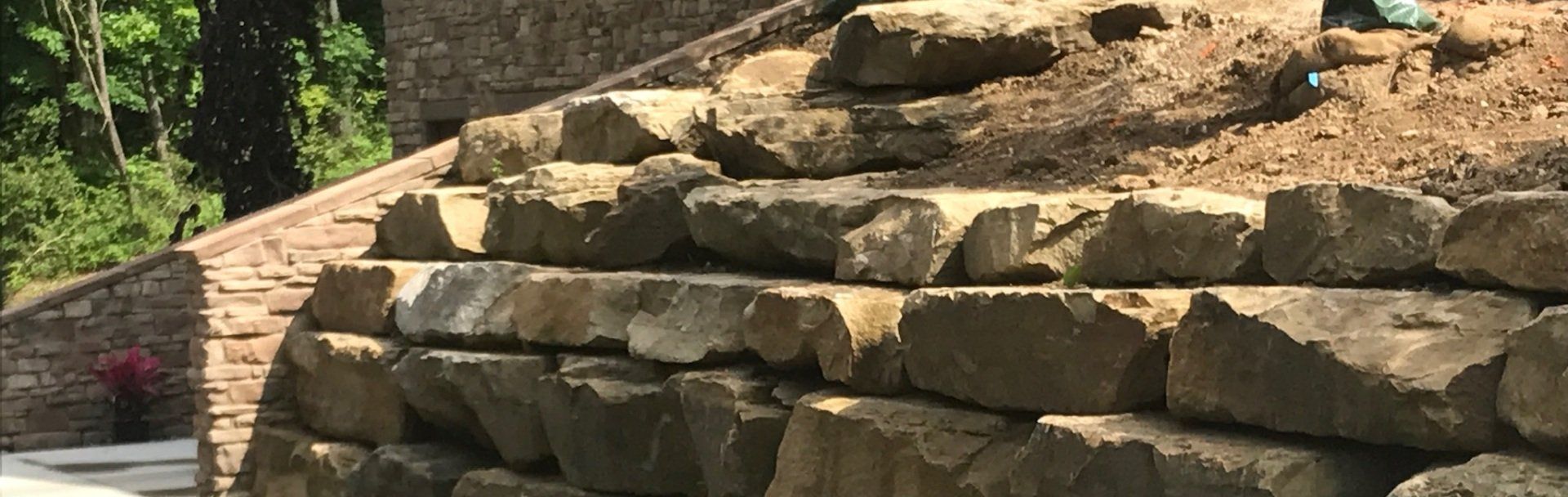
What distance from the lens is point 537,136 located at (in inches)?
327

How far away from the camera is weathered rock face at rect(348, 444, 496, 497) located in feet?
23.9

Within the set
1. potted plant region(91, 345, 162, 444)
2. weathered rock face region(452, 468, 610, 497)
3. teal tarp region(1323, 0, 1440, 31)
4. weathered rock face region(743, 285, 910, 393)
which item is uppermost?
teal tarp region(1323, 0, 1440, 31)

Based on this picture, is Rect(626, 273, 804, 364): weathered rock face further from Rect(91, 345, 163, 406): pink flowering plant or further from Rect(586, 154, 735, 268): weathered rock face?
Rect(91, 345, 163, 406): pink flowering plant

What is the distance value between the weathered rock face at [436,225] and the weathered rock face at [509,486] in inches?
46.7

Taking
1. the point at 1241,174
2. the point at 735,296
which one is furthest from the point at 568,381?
the point at 1241,174

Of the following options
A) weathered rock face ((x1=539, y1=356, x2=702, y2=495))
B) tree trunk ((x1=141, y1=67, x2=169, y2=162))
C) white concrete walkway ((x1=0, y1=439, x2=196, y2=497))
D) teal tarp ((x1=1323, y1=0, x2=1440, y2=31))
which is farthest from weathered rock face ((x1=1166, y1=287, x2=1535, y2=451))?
tree trunk ((x1=141, y1=67, x2=169, y2=162))

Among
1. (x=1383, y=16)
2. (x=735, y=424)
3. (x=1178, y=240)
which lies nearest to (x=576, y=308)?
(x=735, y=424)

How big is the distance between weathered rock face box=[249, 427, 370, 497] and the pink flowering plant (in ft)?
13.2

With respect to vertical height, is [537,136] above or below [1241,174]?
below

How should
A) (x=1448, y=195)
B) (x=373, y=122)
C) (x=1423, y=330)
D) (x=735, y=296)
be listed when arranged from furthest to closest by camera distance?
(x=373, y=122) → (x=735, y=296) → (x=1448, y=195) → (x=1423, y=330)

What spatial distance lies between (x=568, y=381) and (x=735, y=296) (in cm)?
88

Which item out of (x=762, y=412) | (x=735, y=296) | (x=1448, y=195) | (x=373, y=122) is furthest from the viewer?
(x=373, y=122)

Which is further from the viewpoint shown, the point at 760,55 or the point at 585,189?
the point at 760,55

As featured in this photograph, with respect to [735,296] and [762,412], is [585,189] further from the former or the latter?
[762,412]
